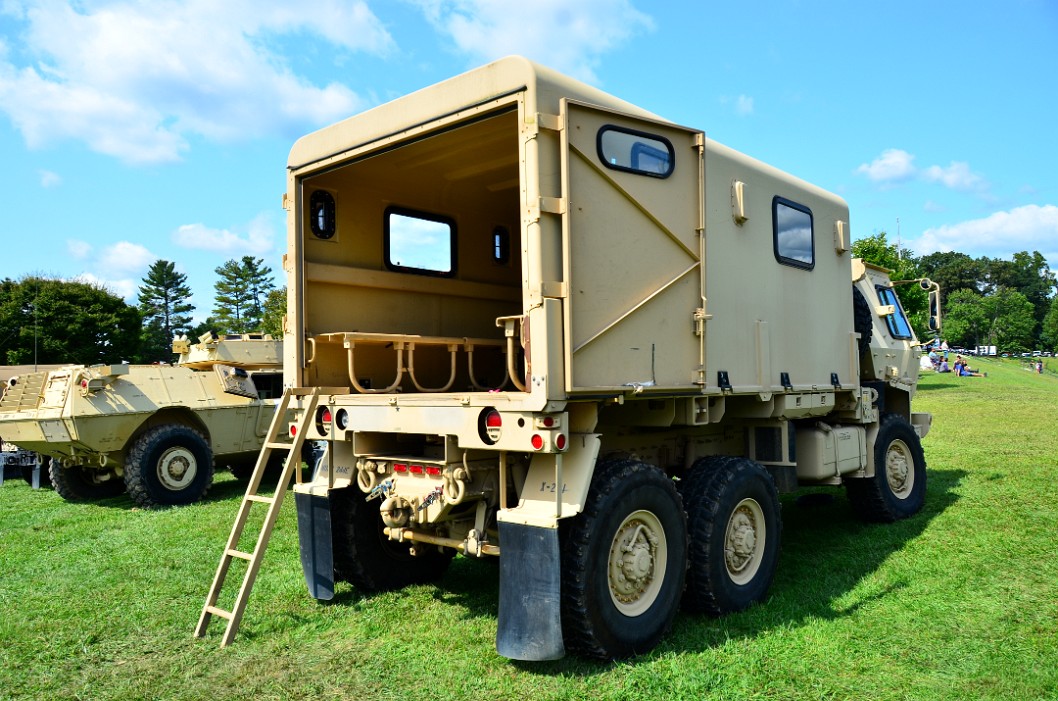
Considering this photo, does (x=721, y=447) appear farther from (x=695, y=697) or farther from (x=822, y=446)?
(x=695, y=697)

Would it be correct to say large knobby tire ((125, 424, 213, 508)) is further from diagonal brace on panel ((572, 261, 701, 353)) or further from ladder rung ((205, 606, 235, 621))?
diagonal brace on panel ((572, 261, 701, 353))

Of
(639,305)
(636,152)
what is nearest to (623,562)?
(639,305)

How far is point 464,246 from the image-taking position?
6.81m

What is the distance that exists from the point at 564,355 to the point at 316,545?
2475mm

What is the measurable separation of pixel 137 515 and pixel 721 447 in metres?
6.99

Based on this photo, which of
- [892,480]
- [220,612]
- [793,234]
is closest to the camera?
[220,612]

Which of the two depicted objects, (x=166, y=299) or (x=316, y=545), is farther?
(x=166, y=299)

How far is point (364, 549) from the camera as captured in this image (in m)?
5.73

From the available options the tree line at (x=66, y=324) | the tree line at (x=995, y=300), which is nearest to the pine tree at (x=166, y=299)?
the tree line at (x=66, y=324)

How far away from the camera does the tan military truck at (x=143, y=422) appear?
1014 centimetres

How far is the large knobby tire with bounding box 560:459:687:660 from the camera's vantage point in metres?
4.30

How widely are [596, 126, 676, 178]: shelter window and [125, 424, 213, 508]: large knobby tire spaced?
799 centimetres

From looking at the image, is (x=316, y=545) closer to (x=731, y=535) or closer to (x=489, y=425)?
(x=489, y=425)

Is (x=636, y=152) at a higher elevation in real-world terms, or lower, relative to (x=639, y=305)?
higher
